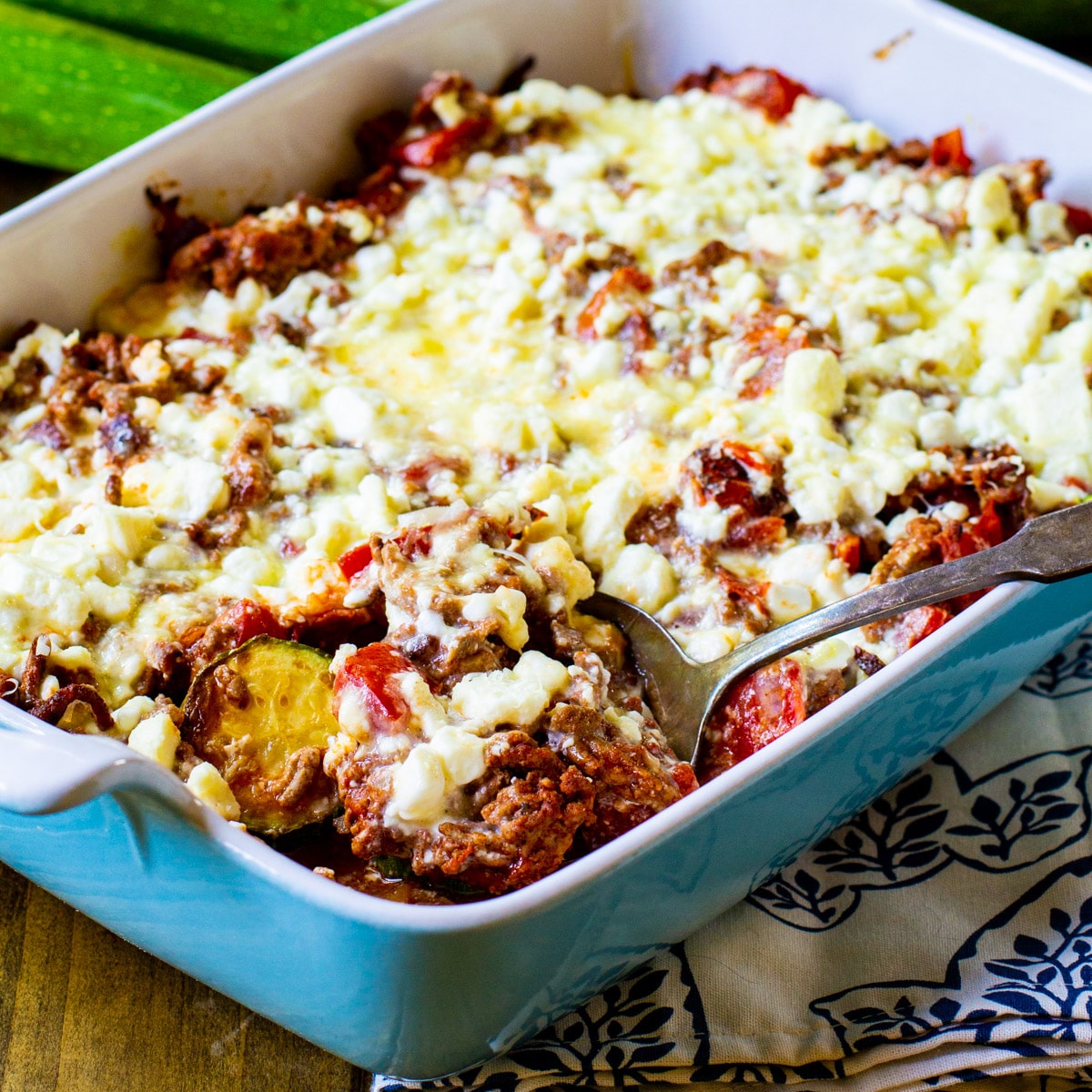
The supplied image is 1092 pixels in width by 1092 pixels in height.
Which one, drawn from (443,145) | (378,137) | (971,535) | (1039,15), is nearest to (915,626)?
(971,535)

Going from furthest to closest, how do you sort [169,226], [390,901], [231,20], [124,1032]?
[231,20] → [169,226] → [124,1032] → [390,901]

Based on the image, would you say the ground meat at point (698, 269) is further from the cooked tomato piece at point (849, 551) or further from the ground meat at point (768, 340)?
the cooked tomato piece at point (849, 551)

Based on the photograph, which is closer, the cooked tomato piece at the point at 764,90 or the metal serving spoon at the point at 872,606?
the metal serving spoon at the point at 872,606

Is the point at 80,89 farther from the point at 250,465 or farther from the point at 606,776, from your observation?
the point at 606,776

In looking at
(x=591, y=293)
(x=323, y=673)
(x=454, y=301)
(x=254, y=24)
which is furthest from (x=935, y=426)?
(x=254, y=24)

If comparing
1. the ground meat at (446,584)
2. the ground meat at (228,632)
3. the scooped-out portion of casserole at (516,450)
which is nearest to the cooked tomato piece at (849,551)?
the scooped-out portion of casserole at (516,450)

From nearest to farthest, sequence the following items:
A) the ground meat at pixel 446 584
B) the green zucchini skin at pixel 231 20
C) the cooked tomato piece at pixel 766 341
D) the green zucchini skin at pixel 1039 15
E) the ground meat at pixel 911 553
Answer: the ground meat at pixel 446 584 < the ground meat at pixel 911 553 < the cooked tomato piece at pixel 766 341 < the green zucchini skin at pixel 231 20 < the green zucchini skin at pixel 1039 15
